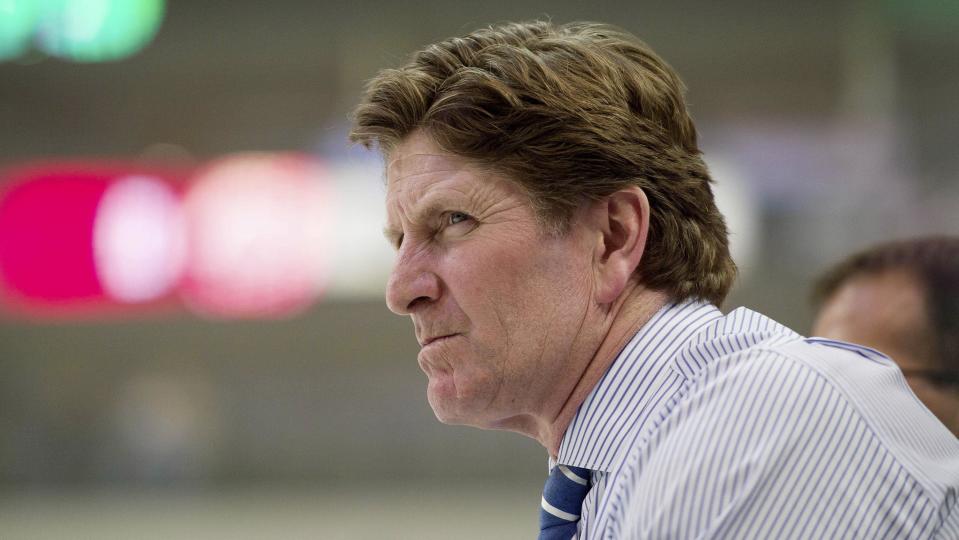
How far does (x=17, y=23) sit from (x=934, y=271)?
4948 mm

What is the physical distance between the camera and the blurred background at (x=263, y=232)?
5637 mm

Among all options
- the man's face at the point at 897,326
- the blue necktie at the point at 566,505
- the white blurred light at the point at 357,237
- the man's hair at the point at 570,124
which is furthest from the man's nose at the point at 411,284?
the white blurred light at the point at 357,237

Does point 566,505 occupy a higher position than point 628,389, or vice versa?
point 628,389

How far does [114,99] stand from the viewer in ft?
19.8

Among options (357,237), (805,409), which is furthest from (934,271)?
(357,237)

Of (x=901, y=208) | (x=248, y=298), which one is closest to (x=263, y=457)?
(x=248, y=298)

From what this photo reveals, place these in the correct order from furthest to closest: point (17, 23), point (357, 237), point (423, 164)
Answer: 1. point (357, 237)
2. point (17, 23)
3. point (423, 164)

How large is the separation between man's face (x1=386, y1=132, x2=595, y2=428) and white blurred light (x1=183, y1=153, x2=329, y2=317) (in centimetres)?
452

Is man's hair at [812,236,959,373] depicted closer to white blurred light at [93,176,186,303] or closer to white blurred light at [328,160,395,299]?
white blurred light at [328,160,395,299]

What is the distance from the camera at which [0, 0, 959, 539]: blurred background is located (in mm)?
5637

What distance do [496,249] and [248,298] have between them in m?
4.76

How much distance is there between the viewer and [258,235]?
5.67 m

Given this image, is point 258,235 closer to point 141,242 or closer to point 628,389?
point 141,242

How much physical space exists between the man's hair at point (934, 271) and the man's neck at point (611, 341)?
1.96ft
